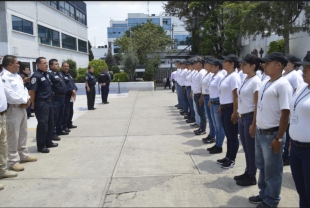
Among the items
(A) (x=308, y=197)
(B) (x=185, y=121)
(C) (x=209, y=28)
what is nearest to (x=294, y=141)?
(A) (x=308, y=197)

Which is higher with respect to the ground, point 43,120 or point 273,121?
point 273,121

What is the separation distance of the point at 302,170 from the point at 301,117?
1.91 ft

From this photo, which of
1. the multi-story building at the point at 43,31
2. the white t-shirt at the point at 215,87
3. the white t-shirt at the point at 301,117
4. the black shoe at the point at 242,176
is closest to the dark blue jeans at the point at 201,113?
the white t-shirt at the point at 215,87

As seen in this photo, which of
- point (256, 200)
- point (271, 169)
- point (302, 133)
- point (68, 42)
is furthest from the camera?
point (68, 42)

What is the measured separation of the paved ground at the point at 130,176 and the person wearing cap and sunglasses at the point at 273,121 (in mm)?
460

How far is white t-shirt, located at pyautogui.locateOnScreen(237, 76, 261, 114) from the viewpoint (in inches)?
160

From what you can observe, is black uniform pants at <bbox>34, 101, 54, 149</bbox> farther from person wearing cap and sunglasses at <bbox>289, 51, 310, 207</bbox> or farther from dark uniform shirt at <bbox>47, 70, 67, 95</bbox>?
person wearing cap and sunglasses at <bbox>289, 51, 310, 207</bbox>

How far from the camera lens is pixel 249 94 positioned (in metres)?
4.10

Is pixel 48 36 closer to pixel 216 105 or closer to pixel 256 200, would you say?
pixel 216 105

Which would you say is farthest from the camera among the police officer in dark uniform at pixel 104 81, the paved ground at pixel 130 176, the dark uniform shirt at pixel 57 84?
the police officer in dark uniform at pixel 104 81

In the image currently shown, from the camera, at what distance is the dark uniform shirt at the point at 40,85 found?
19.7ft

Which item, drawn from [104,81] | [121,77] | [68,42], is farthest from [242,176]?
[68,42]

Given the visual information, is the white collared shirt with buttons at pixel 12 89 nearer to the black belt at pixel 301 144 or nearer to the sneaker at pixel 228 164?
the sneaker at pixel 228 164

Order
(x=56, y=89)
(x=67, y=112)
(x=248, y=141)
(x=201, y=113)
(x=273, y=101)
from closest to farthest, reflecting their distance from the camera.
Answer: (x=273, y=101)
(x=248, y=141)
(x=56, y=89)
(x=201, y=113)
(x=67, y=112)
